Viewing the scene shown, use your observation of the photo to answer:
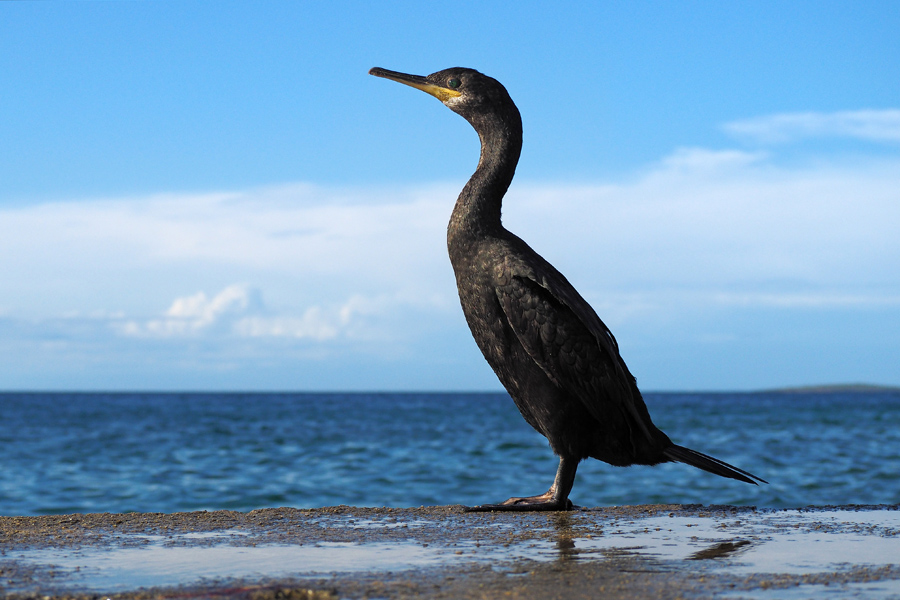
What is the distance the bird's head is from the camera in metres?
4.60

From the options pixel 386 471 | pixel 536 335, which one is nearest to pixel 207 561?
pixel 536 335

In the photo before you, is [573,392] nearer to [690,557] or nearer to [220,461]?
[690,557]

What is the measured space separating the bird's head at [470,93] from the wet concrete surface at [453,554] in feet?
7.22

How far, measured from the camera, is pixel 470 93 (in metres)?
4.62

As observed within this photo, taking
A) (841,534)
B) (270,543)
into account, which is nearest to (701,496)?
(841,534)

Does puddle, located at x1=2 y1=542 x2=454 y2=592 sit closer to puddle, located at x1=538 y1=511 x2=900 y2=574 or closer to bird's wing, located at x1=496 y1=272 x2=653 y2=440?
puddle, located at x1=538 y1=511 x2=900 y2=574

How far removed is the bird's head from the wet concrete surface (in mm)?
2202

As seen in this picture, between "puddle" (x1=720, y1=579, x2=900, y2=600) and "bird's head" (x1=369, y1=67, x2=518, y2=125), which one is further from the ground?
"bird's head" (x1=369, y1=67, x2=518, y2=125)

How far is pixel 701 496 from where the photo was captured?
50.0 ft

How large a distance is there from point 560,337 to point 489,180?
3.18 ft

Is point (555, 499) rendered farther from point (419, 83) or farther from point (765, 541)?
point (419, 83)

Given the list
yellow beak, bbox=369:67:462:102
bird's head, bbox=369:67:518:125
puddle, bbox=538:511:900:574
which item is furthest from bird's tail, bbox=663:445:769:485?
yellow beak, bbox=369:67:462:102

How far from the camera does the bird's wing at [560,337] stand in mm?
4164

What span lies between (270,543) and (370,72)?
2.90 metres
